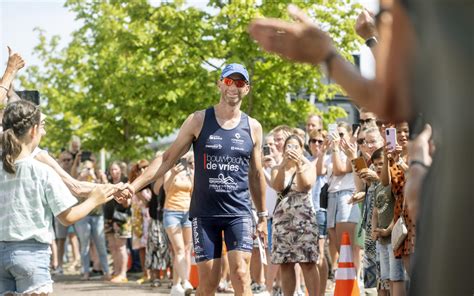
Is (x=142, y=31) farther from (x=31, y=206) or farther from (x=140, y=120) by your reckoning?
(x=31, y=206)

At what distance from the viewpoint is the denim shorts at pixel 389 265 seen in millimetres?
9547

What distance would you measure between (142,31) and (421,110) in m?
28.0

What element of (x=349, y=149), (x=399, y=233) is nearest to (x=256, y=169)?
(x=399, y=233)

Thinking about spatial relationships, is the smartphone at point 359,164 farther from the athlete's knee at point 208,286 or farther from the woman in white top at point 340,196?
the woman in white top at point 340,196

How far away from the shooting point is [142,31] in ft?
102

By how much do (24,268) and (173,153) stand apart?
2671mm

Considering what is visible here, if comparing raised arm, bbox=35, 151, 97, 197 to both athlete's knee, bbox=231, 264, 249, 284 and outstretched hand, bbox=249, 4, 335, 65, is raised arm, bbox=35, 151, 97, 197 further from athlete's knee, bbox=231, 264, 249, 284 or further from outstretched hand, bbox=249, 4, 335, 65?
outstretched hand, bbox=249, 4, 335, 65

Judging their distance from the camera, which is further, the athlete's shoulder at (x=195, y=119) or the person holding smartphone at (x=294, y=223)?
the person holding smartphone at (x=294, y=223)

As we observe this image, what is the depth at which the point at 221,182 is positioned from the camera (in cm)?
991

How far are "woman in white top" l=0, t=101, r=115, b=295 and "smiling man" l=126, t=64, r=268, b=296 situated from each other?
2279 millimetres

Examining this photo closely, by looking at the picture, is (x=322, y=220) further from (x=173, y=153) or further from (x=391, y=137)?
(x=391, y=137)

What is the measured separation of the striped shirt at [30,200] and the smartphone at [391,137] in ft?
9.93

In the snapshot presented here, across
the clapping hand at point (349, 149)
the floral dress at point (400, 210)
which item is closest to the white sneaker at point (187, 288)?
the clapping hand at point (349, 149)

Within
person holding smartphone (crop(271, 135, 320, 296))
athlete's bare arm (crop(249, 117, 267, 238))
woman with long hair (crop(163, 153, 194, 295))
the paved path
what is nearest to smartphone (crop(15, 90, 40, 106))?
athlete's bare arm (crop(249, 117, 267, 238))
